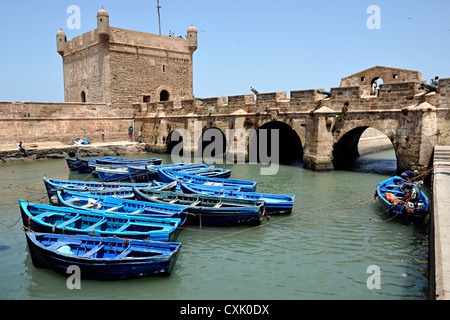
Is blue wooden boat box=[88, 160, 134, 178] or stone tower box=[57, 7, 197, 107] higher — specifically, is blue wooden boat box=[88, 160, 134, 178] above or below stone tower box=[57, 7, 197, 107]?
below

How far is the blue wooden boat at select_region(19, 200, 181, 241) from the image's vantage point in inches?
326

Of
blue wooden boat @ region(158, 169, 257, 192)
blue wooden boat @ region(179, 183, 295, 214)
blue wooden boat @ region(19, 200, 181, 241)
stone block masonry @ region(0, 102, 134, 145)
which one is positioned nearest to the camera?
blue wooden boat @ region(19, 200, 181, 241)

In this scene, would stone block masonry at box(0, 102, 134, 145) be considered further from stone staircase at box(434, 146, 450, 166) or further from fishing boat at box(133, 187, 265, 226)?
stone staircase at box(434, 146, 450, 166)

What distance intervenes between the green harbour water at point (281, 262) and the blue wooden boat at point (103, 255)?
0.77 feet

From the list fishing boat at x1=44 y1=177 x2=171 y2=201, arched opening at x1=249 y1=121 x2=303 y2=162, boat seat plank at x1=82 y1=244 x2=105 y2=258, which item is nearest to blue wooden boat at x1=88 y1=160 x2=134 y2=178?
fishing boat at x1=44 y1=177 x2=171 y2=201

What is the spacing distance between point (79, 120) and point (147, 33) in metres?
10.1

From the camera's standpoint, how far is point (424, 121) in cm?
1522

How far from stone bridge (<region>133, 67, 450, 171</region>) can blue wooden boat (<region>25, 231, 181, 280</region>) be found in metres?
13.2

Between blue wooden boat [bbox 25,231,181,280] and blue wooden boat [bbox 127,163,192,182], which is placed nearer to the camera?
blue wooden boat [bbox 25,231,181,280]

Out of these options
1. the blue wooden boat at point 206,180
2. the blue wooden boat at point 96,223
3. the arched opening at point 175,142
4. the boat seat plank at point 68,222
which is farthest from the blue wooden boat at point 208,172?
the arched opening at point 175,142

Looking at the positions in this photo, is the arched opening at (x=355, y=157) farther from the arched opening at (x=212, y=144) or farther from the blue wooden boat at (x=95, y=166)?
the blue wooden boat at (x=95, y=166)

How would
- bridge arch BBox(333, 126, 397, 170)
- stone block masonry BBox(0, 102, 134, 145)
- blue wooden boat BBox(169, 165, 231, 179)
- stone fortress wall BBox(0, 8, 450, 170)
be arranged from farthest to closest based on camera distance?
stone block masonry BBox(0, 102, 134, 145) < bridge arch BBox(333, 126, 397, 170) < blue wooden boat BBox(169, 165, 231, 179) < stone fortress wall BBox(0, 8, 450, 170)

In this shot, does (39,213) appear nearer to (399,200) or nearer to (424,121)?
(399,200)
